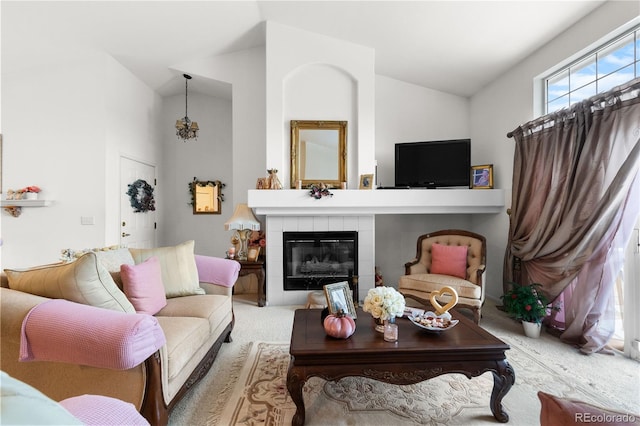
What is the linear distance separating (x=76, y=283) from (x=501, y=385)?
2.26 meters

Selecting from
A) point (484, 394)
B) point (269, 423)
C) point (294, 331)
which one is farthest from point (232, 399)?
point (484, 394)

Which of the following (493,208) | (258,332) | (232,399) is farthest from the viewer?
(493,208)

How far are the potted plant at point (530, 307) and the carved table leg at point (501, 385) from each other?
1.39 metres

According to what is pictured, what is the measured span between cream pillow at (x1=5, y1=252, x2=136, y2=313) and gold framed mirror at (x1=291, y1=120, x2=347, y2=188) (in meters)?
2.57

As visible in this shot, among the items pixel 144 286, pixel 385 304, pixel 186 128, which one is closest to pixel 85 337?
pixel 144 286

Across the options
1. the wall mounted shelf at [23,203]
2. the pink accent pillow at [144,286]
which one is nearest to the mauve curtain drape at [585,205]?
the pink accent pillow at [144,286]

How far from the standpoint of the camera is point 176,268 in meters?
2.39

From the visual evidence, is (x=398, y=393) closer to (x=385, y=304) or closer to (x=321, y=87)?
(x=385, y=304)

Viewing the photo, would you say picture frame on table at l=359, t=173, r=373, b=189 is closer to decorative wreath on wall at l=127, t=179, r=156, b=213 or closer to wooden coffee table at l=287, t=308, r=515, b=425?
wooden coffee table at l=287, t=308, r=515, b=425

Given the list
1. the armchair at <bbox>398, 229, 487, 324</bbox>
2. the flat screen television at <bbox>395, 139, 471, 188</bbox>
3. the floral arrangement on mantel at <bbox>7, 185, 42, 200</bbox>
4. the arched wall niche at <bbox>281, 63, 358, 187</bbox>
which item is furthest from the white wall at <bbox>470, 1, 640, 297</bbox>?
the floral arrangement on mantel at <bbox>7, 185, 42, 200</bbox>

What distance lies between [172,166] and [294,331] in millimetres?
4509

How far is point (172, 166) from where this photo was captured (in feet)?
17.4

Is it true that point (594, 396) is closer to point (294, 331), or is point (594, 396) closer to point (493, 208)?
point (294, 331)

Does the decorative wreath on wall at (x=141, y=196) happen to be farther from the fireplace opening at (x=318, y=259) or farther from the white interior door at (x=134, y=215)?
the fireplace opening at (x=318, y=259)
